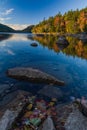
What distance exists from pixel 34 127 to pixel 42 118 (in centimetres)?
90

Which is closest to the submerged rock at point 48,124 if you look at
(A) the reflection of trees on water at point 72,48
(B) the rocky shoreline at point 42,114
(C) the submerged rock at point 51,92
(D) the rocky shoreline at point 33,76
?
(B) the rocky shoreline at point 42,114

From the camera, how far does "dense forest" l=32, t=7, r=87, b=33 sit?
114206mm

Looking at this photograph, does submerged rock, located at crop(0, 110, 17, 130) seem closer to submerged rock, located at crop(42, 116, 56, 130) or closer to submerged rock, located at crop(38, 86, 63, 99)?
submerged rock, located at crop(42, 116, 56, 130)

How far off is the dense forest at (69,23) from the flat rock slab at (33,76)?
91050 millimetres

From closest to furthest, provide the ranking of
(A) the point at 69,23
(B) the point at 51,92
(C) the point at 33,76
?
(B) the point at 51,92 → (C) the point at 33,76 → (A) the point at 69,23

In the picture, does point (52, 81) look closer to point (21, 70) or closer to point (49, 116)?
point (21, 70)

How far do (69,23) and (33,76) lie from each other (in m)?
119

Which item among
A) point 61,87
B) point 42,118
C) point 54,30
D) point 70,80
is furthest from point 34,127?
point 54,30

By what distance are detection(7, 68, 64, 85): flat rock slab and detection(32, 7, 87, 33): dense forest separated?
91050mm

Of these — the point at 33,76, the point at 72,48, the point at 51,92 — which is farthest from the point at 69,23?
the point at 51,92

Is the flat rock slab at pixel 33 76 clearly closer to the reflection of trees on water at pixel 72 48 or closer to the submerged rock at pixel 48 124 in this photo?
the submerged rock at pixel 48 124

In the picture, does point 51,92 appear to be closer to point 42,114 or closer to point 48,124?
point 42,114

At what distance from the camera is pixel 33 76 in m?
18.5

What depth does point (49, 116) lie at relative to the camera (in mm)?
10586
